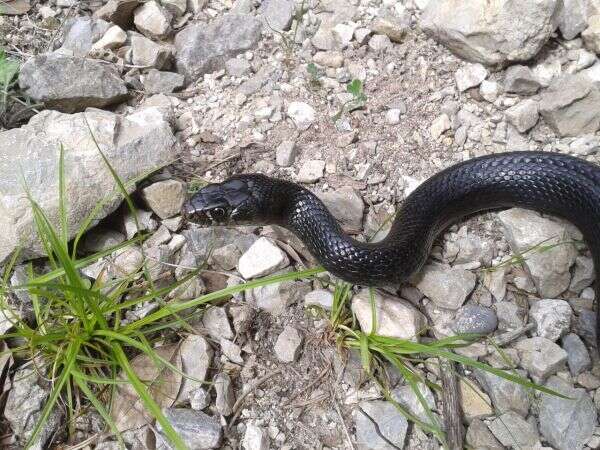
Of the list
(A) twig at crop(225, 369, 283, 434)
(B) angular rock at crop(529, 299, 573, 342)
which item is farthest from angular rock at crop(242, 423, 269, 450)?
(B) angular rock at crop(529, 299, 573, 342)

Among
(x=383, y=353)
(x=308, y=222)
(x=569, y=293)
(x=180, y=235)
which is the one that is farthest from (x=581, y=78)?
(x=180, y=235)

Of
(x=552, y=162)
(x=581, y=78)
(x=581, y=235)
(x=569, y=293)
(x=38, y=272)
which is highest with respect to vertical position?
(x=581, y=78)

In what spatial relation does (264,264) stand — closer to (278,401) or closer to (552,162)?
Answer: (278,401)

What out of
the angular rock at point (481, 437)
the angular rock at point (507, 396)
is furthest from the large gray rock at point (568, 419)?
the angular rock at point (481, 437)

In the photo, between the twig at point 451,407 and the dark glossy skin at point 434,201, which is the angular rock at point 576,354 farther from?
the twig at point 451,407

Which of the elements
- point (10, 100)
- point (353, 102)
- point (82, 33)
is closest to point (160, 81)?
point (82, 33)

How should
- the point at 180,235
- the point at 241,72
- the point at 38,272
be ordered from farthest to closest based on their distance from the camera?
the point at 241,72, the point at 180,235, the point at 38,272
